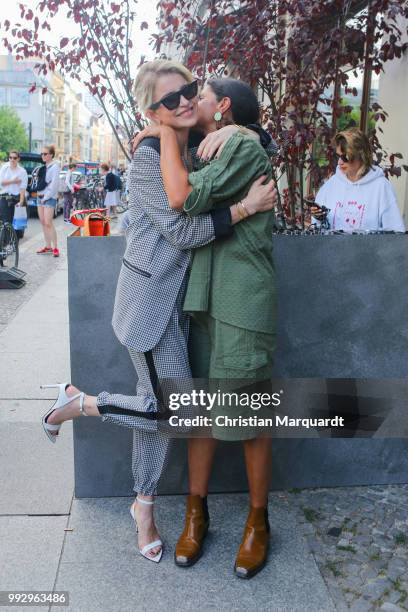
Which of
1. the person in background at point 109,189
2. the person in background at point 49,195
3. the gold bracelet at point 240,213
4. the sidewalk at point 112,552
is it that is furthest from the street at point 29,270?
the gold bracelet at point 240,213

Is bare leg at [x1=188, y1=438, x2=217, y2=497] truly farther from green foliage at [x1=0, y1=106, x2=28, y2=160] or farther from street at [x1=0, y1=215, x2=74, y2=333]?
green foliage at [x1=0, y1=106, x2=28, y2=160]

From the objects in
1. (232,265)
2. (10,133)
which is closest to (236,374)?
(232,265)

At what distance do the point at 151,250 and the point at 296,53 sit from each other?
274 cm

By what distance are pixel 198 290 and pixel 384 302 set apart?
114 cm

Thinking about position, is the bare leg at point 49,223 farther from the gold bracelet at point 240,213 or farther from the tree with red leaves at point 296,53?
the gold bracelet at point 240,213

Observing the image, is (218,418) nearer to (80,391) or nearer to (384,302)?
(80,391)

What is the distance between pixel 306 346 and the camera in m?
3.52

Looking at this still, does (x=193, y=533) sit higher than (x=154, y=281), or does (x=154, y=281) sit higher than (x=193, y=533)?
(x=154, y=281)

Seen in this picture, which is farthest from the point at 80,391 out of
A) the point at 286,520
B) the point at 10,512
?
the point at 286,520

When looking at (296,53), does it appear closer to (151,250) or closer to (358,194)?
(358,194)

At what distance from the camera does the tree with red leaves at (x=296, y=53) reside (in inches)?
189

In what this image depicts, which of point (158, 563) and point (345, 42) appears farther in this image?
point (345, 42)

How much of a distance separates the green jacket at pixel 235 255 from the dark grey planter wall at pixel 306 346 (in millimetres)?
567

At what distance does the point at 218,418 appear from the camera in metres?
2.88
